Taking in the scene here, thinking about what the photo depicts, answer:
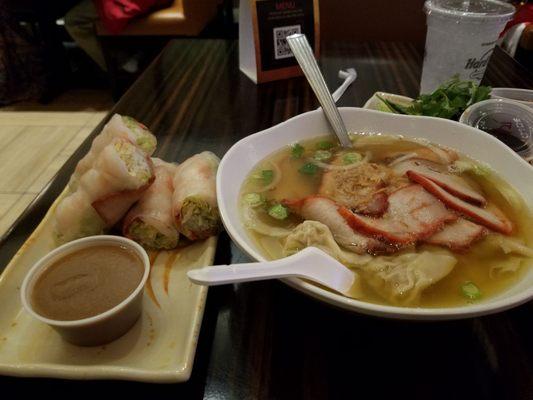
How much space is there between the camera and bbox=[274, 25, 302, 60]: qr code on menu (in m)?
2.09

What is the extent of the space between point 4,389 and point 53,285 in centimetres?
22

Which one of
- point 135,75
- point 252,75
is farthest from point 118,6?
point 252,75

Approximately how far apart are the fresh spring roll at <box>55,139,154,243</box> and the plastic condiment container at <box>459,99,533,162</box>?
3.67 feet

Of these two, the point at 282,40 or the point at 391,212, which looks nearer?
the point at 391,212

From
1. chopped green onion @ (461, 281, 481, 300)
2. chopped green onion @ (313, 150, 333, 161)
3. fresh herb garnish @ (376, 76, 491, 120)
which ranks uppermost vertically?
fresh herb garnish @ (376, 76, 491, 120)

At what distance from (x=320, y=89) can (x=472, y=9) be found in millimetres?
923

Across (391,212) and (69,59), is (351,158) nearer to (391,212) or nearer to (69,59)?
(391,212)

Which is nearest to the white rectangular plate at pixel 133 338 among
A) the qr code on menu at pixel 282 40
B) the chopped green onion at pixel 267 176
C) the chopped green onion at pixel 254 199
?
the chopped green onion at pixel 254 199

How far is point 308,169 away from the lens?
1.37 metres

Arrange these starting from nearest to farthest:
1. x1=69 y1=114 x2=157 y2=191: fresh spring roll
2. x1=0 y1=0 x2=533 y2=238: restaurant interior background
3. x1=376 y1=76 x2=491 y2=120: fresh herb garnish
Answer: x1=69 y1=114 x2=157 y2=191: fresh spring roll, x1=376 y1=76 x2=491 y2=120: fresh herb garnish, x1=0 y1=0 x2=533 y2=238: restaurant interior background

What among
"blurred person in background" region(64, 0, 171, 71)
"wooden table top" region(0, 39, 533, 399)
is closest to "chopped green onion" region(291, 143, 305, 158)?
"wooden table top" region(0, 39, 533, 399)

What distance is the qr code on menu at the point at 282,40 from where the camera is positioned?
6.87 ft

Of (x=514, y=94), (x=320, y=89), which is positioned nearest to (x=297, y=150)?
(x=320, y=89)

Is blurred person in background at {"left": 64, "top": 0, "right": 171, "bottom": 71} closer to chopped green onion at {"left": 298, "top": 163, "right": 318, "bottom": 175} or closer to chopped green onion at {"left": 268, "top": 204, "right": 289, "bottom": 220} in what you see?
chopped green onion at {"left": 298, "top": 163, "right": 318, "bottom": 175}
